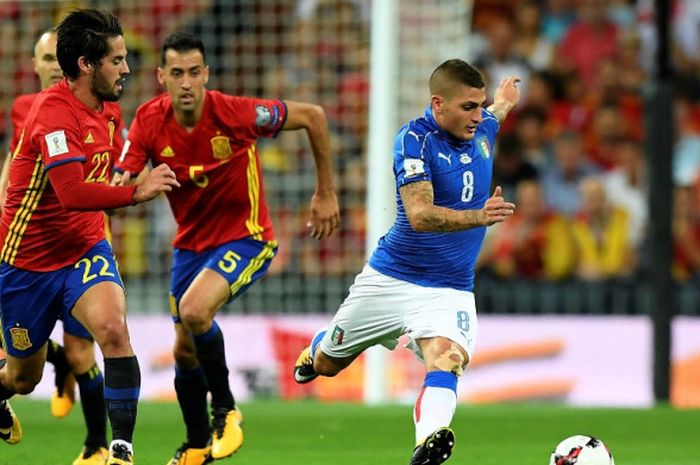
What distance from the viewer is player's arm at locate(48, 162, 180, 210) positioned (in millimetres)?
6254

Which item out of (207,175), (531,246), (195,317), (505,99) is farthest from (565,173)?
(195,317)

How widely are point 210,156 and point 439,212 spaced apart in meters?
2.11

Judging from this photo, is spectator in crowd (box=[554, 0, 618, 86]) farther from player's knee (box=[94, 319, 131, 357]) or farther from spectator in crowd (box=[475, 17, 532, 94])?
player's knee (box=[94, 319, 131, 357])

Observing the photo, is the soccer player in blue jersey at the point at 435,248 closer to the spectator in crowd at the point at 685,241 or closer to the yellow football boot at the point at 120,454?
the yellow football boot at the point at 120,454

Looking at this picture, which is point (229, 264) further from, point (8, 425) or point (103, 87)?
point (103, 87)

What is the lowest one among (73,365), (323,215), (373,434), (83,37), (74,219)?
(373,434)

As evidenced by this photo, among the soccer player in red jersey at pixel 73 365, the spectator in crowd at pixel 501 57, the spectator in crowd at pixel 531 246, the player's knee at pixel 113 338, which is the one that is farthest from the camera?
the spectator in crowd at pixel 501 57

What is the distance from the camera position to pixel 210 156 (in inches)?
319

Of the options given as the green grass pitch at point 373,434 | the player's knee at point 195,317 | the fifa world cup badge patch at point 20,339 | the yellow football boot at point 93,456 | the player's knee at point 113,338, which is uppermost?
the player's knee at point 113,338

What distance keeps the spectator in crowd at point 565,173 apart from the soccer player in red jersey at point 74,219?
25.1 ft

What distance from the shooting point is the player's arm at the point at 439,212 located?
20.1 feet

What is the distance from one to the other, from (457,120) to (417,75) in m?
5.77

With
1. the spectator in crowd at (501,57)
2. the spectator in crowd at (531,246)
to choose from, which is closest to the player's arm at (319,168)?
the spectator in crowd at (531,246)

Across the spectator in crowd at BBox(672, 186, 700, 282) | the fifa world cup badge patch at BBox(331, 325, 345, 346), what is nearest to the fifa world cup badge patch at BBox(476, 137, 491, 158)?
the fifa world cup badge patch at BBox(331, 325, 345, 346)
